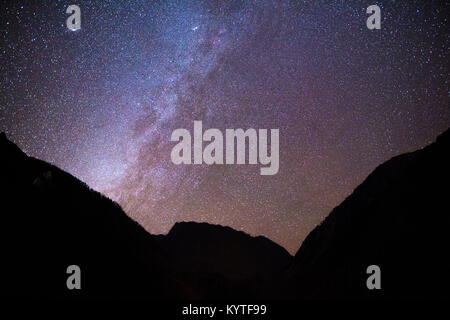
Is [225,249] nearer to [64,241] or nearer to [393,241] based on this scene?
[393,241]

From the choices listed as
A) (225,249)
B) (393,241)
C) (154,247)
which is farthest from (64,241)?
(225,249)

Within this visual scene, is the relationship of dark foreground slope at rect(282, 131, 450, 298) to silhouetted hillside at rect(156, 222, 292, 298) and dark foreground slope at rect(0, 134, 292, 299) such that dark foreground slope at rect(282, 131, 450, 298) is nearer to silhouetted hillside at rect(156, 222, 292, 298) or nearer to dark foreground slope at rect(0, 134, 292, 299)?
dark foreground slope at rect(0, 134, 292, 299)

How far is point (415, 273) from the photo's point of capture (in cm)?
2211

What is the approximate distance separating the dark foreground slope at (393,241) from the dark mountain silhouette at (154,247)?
0.31ft

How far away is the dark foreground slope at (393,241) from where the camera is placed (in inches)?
872

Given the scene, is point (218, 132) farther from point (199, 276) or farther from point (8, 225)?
point (199, 276)

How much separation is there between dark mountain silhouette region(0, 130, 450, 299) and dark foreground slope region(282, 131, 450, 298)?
10cm

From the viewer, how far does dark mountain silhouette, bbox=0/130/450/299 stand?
17562 mm

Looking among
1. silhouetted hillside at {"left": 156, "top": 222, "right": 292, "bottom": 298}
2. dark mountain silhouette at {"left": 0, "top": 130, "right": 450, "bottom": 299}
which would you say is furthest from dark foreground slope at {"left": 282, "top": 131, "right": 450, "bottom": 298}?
silhouetted hillside at {"left": 156, "top": 222, "right": 292, "bottom": 298}

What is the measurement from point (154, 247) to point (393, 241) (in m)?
22.4

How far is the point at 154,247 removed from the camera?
32562 millimetres

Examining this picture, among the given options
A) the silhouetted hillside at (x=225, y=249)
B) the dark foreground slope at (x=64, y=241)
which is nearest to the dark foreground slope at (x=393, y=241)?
the dark foreground slope at (x=64, y=241)
